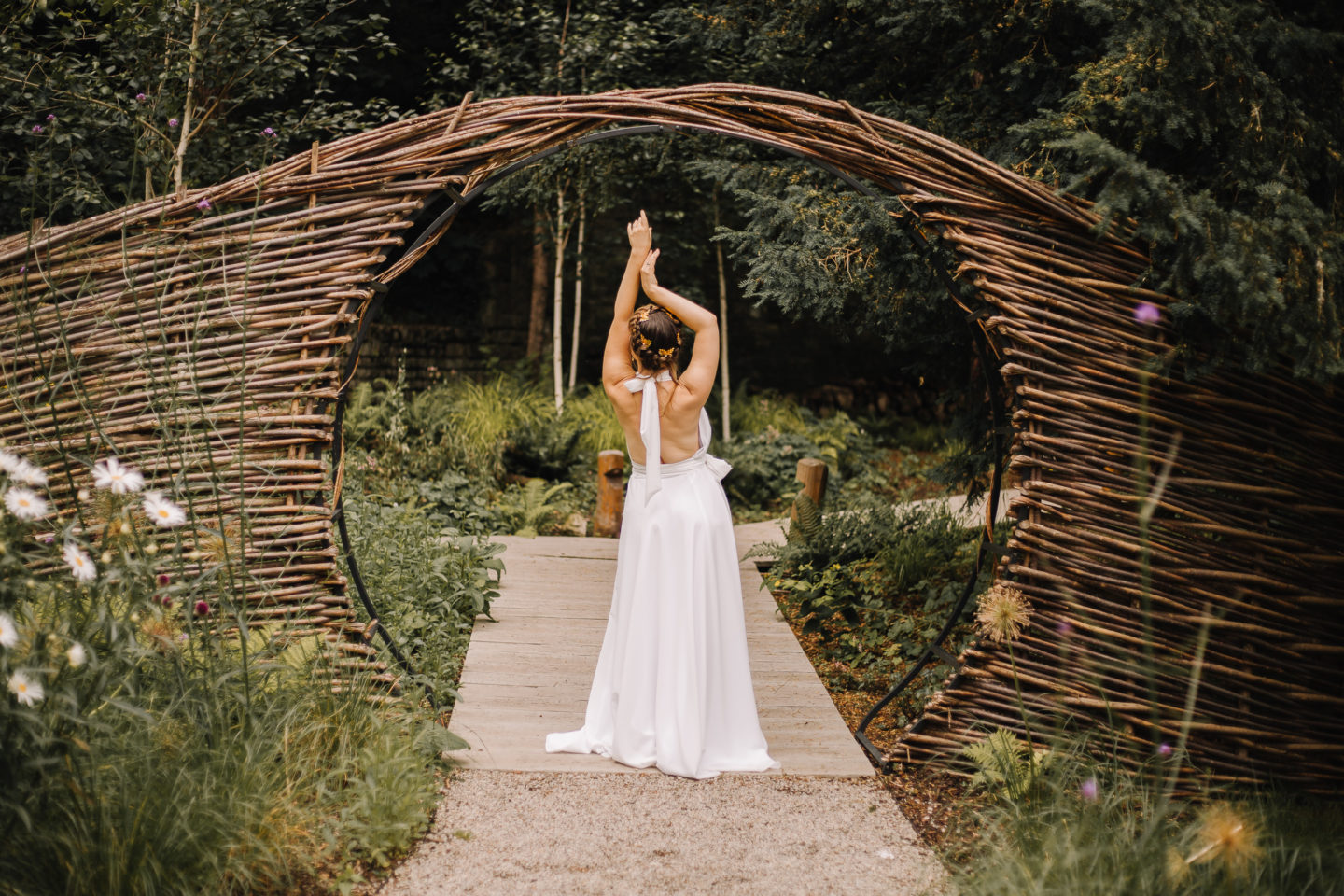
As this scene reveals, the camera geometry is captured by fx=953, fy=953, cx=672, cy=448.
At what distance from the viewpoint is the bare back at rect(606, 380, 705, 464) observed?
3.80 meters

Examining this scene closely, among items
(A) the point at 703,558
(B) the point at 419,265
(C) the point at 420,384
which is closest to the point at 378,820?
(A) the point at 703,558

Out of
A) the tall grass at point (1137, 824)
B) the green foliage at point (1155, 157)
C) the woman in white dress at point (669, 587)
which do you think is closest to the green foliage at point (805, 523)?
the green foliage at point (1155, 157)

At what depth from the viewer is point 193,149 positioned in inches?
244

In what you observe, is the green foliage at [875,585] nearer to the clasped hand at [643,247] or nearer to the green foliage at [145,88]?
the clasped hand at [643,247]

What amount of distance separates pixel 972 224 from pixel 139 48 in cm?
506

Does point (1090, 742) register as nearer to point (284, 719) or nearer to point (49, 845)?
point (284, 719)

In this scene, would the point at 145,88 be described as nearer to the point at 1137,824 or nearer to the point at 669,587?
the point at 669,587

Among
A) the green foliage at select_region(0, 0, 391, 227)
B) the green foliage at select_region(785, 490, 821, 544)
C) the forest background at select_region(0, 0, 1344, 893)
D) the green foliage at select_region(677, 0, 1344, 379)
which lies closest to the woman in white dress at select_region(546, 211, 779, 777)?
the forest background at select_region(0, 0, 1344, 893)

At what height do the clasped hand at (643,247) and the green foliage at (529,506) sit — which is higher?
the clasped hand at (643,247)

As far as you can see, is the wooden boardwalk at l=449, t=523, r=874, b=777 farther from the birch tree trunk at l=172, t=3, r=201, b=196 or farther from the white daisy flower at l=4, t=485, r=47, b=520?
the birch tree trunk at l=172, t=3, r=201, b=196

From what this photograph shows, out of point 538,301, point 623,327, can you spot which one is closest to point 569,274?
point 538,301

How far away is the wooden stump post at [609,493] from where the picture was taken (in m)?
7.55

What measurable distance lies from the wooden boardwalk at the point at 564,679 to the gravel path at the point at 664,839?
0.12 meters

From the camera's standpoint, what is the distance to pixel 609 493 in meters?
7.68
